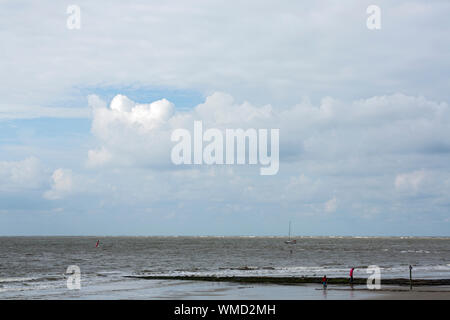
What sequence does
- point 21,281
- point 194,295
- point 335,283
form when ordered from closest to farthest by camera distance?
point 194,295, point 335,283, point 21,281

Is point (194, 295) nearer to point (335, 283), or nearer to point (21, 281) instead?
point (335, 283)

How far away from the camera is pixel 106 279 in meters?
68.0
